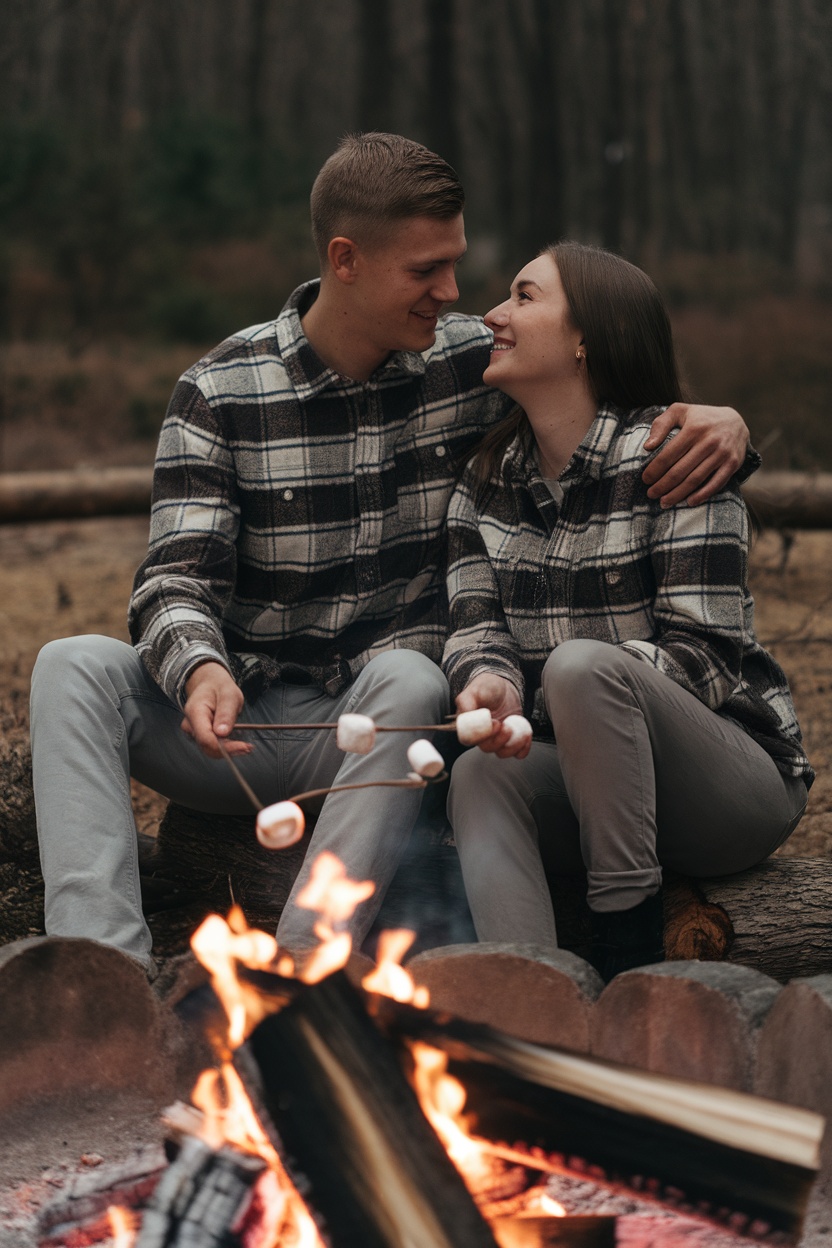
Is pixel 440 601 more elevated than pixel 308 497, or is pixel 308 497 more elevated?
pixel 308 497

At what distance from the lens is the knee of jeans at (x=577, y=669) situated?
2158 mm

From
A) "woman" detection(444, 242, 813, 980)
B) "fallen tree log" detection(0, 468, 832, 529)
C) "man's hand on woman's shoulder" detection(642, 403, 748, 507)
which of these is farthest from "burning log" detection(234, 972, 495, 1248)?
"fallen tree log" detection(0, 468, 832, 529)

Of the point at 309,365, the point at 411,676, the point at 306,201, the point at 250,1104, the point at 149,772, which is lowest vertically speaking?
the point at 250,1104

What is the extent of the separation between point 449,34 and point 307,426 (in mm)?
11255

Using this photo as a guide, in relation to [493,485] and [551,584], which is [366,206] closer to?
[493,485]

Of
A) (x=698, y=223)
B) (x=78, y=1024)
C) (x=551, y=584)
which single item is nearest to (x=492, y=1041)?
(x=78, y=1024)

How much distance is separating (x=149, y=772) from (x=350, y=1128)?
107 cm

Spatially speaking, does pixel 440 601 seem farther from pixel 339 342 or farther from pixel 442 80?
pixel 442 80

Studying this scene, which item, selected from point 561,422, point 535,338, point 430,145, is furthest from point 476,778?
point 430,145

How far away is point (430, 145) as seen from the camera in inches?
467

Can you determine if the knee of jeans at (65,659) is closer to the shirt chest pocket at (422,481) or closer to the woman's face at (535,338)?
the shirt chest pocket at (422,481)

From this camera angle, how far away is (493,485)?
260 cm

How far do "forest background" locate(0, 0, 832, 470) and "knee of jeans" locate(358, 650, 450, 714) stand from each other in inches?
189

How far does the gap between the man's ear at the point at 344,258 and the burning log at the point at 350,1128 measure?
1.44 metres
